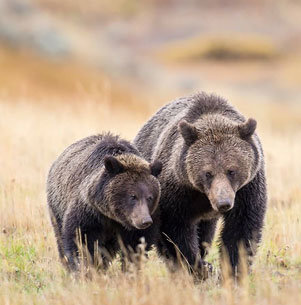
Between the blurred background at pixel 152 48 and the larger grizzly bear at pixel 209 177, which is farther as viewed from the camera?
the blurred background at pixel 152 48

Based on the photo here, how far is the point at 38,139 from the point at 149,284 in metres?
7.48

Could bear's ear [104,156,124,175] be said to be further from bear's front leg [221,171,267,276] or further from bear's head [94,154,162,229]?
bear's front leg [221,171,267,276]

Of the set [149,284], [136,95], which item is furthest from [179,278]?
[136,95]

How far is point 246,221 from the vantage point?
288 inches

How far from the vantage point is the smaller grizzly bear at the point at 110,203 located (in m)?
6.90

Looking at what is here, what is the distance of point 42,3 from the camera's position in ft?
191

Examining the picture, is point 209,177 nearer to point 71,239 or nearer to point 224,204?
point 224,204

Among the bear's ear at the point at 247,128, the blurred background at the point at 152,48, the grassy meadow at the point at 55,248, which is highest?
the blurred background at the point at 152,48

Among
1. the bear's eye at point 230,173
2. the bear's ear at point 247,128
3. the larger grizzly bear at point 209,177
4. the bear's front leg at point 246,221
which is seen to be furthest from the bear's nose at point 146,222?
the bear's ear at point 247,128

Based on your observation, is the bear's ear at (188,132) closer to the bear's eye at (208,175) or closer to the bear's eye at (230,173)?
the bear's eye at (208,175)

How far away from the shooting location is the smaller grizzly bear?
6.90m

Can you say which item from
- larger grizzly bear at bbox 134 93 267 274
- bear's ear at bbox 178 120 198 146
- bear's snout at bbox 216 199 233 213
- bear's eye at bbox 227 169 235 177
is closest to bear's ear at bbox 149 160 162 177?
larger grizzly bear at bbox 134 93 267 274

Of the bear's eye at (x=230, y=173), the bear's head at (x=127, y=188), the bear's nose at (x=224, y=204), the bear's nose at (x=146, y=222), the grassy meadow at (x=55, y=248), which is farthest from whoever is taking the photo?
the bear's head at (x=127, y=188)

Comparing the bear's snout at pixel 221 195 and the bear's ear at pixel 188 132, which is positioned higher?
the bear's ear at pixel 188 132
